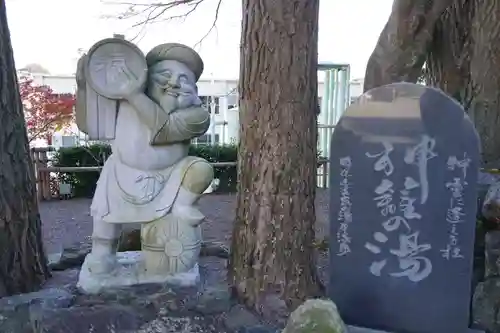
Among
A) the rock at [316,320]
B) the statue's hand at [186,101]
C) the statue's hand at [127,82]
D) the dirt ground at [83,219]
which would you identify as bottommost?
the dirt ground at [83,219]

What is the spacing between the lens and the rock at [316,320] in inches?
81.6

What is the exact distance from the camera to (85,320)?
2.62 metres

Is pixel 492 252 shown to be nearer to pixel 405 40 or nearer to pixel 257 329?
pixel 257 329

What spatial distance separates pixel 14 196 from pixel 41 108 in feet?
20.9

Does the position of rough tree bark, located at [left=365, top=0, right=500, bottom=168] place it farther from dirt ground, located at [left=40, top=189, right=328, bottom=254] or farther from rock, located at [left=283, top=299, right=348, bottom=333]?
rock, located at [left=283, top=299, right=348, bottom=333]

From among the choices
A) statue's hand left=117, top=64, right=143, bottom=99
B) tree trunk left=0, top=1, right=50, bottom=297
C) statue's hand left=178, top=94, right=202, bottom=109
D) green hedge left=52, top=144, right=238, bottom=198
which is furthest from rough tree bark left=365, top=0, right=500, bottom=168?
green hedge left=52, top=144, right=238, bottom=198

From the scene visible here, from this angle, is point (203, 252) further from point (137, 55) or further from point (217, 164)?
point (217, 164)

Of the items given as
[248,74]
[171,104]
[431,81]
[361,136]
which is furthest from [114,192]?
[431,81]

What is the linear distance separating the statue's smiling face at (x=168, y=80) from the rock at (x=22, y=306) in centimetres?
124

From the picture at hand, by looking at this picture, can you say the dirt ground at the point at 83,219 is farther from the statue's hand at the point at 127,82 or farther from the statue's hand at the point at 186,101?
the statue's hand at the point at 127,82

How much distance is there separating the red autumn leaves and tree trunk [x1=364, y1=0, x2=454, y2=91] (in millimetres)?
6076

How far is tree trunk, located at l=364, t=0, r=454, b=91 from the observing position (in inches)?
189

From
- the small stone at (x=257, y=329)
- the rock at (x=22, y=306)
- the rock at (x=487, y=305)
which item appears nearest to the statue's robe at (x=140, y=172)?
the rock at (x=22, y=306)

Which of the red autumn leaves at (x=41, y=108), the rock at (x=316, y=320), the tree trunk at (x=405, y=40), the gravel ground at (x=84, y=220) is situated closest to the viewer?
the rock at (x=316, y=320)
